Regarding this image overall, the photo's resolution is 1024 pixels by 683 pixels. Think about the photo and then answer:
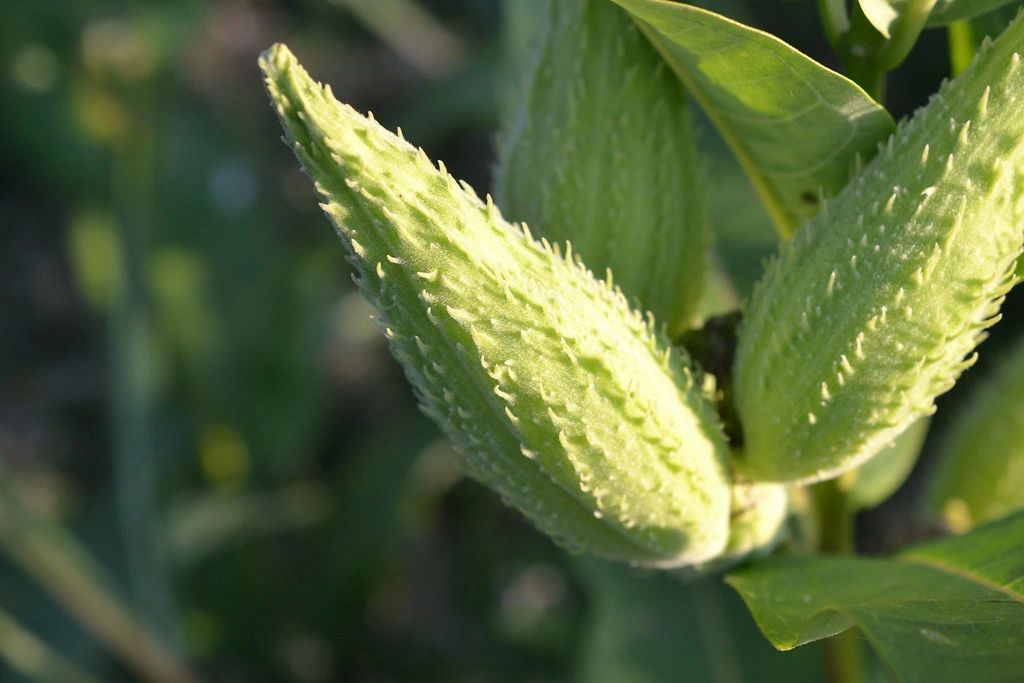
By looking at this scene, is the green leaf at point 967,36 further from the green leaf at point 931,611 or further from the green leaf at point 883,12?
the green leaf at point 931,611

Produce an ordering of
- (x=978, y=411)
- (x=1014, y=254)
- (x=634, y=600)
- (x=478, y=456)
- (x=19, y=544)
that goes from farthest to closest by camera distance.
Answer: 1. (x=19, y=544)
2. (x=634, y=600)
3. (x=978, y=411)
4. (x=478, y=456)
5. (x=1014, y=254)

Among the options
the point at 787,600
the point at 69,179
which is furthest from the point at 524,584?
the point at 787,600

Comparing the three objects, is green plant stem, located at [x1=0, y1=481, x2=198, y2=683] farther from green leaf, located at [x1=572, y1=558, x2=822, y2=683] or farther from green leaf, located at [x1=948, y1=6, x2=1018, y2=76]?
green leaf, located at [x1=948, y1=6, x2=1018, y2=76]

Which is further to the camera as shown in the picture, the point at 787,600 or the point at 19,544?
the point at 19,544

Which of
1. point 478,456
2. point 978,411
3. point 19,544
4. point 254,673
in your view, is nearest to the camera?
point 478,456

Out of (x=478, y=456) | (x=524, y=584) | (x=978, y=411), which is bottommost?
(x=524, y=584)

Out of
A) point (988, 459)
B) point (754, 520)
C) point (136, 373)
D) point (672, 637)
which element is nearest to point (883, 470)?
point (988, 459)

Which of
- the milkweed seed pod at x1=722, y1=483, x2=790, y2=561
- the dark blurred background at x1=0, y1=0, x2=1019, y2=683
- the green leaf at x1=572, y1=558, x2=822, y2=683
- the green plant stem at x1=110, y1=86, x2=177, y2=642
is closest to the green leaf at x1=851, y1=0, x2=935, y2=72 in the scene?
the milkweed seed pod at x1=722, y1=483, x2=790, y2=561

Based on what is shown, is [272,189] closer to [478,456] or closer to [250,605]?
[250,605]
